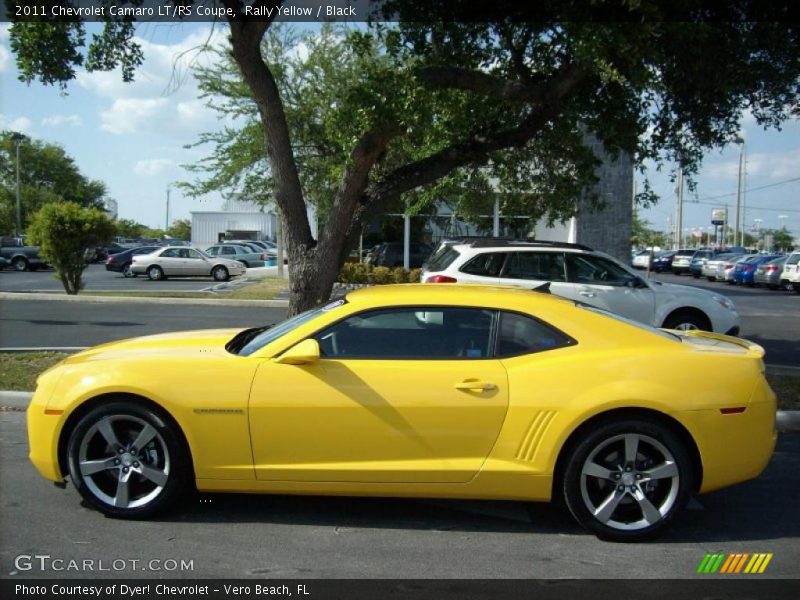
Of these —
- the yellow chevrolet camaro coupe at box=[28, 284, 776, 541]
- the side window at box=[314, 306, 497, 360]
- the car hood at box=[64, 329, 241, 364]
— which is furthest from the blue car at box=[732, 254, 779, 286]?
the car hood at box=[64, 329, 241, 364]

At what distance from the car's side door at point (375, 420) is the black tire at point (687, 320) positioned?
7.18 m

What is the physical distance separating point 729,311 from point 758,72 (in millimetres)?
3986

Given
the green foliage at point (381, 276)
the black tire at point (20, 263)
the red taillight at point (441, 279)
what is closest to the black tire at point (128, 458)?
the red taillight at point (441, 279)

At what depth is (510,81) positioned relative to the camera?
8281 mm

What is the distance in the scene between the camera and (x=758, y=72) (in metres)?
7.93

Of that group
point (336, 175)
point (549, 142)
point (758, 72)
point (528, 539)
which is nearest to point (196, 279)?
point (336, 175)

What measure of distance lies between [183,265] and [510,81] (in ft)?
80.0

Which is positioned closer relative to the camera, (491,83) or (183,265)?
(491,83)

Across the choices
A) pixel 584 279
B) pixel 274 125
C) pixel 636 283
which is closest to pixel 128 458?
pixel 274 125

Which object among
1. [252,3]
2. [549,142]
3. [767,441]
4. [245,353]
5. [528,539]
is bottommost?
[528,539]

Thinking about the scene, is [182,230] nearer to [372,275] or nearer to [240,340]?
[372,275]

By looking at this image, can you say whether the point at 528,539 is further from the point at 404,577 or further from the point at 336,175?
the point at 336,175

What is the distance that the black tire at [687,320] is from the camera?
34.9ft

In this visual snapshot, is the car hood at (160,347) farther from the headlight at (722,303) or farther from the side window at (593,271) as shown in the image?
the headlight at (722,303)
